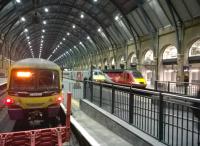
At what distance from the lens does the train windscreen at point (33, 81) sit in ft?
32.8

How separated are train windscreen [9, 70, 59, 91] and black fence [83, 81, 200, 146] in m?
2.46

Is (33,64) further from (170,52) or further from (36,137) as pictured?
(170,52)

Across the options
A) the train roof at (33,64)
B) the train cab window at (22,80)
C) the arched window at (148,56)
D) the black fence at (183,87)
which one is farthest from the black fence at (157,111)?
the arched window at (148,56)

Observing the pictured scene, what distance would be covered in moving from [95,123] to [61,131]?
3.06m

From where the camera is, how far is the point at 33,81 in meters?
10.1

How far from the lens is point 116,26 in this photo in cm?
3906

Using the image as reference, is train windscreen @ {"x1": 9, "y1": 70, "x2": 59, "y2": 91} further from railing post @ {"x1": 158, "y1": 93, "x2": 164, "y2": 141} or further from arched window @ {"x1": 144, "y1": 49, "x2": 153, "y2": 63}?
arched window @ {"x1": 144, "y1": 49, "x2": 153, "y2": 63}

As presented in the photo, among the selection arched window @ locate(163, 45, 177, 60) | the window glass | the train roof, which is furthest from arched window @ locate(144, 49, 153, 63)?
the train roof

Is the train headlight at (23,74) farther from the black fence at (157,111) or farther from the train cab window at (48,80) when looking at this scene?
the black fence at (157,111)

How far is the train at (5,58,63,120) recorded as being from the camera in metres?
9.58

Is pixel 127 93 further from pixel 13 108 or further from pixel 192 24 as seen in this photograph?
pixel 192 24

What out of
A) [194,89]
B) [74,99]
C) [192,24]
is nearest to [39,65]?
[74,99]

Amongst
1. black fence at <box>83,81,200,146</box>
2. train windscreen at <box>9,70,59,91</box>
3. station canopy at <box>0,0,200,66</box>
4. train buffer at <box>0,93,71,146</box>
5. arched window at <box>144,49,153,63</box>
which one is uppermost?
station canopy at <box>0,0,200,66</box>

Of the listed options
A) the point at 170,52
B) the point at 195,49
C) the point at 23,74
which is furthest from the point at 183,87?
the point at 170,52
